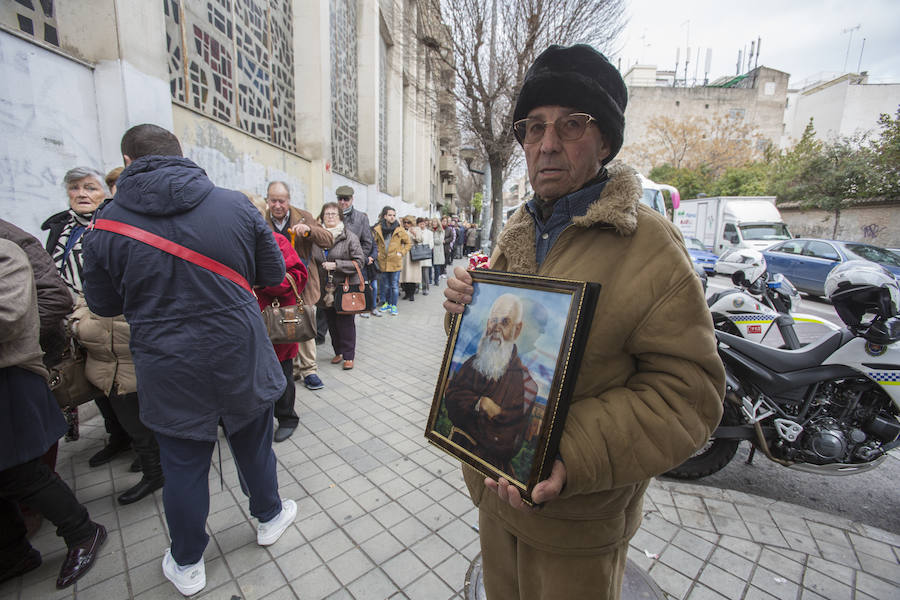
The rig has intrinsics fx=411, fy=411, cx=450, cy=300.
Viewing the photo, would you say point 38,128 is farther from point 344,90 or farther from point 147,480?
point 344,90

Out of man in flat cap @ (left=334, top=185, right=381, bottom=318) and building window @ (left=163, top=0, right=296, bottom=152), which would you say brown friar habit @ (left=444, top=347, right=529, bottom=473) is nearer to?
man in flat cap @ (left=334, top=185, right=381, bottom=318)

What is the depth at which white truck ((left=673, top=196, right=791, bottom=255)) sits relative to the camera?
1634cm

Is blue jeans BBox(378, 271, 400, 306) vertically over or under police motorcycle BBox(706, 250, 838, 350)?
under

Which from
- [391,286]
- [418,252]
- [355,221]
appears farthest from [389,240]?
[355,221]

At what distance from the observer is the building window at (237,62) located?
18.2 ft

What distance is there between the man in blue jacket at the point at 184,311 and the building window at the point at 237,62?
4.57m

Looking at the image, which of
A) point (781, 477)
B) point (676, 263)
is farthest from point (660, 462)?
point (781, 477)

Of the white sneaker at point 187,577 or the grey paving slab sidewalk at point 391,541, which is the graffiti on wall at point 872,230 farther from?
the white sneaker at point 187,577

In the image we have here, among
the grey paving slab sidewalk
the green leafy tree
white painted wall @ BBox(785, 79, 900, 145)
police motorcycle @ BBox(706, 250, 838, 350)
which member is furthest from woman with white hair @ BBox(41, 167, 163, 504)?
white painted wall @ BBox(785, 79, 900, 145)

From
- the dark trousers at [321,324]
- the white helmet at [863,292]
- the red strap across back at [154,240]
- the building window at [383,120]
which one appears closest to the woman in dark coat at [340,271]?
the dark trousers at [321,324]

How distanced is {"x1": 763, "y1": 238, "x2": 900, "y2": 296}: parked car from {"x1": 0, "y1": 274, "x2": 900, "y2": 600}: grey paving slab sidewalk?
460 inches

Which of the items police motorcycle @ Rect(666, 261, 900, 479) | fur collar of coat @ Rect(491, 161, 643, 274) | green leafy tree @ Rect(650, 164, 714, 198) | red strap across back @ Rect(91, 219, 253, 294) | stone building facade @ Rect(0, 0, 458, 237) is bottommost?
police motorcycle @ Rect(666, 261, 900, 479)

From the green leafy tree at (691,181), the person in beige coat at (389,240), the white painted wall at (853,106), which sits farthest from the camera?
the white painted wall at (853,106)

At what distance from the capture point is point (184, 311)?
1834mm
